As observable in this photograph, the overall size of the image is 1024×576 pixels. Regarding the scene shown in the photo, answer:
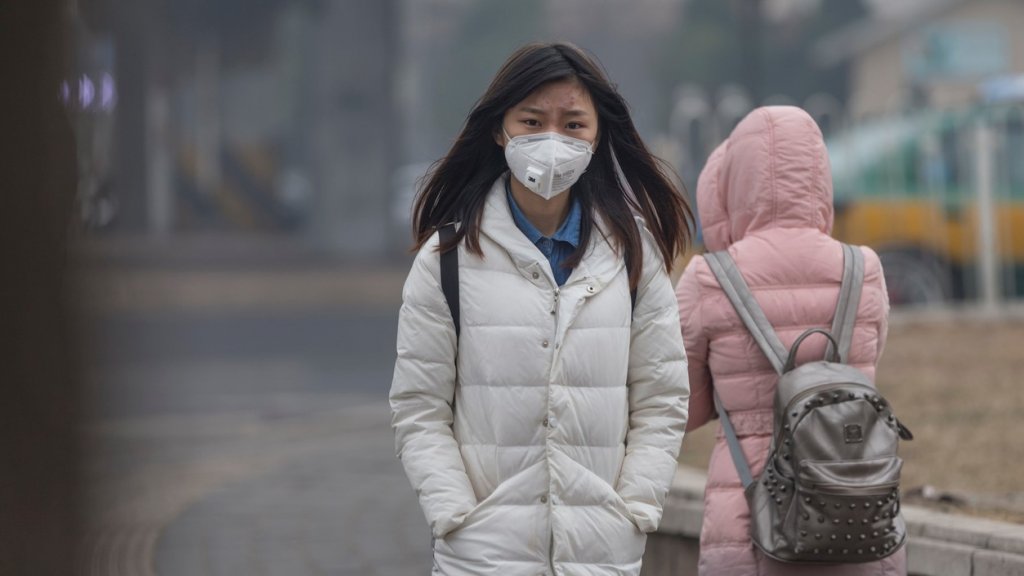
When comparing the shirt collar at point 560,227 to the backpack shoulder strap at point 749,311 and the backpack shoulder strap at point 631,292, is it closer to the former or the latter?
the backpack shoulder strap at point 631,292

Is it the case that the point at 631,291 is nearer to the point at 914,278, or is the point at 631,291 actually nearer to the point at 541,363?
the point at 541,363

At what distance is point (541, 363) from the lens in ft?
11.2

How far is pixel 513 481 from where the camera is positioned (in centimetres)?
340

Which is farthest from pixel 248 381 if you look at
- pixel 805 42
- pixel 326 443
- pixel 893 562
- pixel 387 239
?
pixel 805 42

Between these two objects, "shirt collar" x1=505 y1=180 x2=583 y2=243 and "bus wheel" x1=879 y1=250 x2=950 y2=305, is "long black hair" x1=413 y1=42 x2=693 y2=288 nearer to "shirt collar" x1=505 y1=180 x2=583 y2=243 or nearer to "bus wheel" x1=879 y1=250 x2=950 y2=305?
"shirt collar" x1=505 y1=180 x2=583 y2=243

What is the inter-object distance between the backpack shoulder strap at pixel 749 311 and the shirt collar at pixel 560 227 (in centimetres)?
58

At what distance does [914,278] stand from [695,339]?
11.9 metres

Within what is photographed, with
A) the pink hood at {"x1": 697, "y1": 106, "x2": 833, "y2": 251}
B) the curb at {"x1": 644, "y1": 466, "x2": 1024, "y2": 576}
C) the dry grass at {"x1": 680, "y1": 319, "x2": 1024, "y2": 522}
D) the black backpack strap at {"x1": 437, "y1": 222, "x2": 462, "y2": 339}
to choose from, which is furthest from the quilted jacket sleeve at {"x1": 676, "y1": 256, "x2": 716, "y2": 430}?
the dry grass at {"x1": 680, "y1": 319, "x2": 1024, "y2": 522}

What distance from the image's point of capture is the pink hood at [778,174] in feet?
13.7

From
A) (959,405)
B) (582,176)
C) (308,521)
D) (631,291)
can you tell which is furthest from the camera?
(959,405)

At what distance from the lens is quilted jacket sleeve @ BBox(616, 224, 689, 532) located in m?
3.49

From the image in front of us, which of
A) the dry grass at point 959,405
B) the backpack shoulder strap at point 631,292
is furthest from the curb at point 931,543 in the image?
the backpack shoulder strap at point 631,292

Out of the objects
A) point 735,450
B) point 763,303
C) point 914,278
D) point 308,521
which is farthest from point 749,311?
point 914,278

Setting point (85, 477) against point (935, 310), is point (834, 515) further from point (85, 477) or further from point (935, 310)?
point (935, 310)
